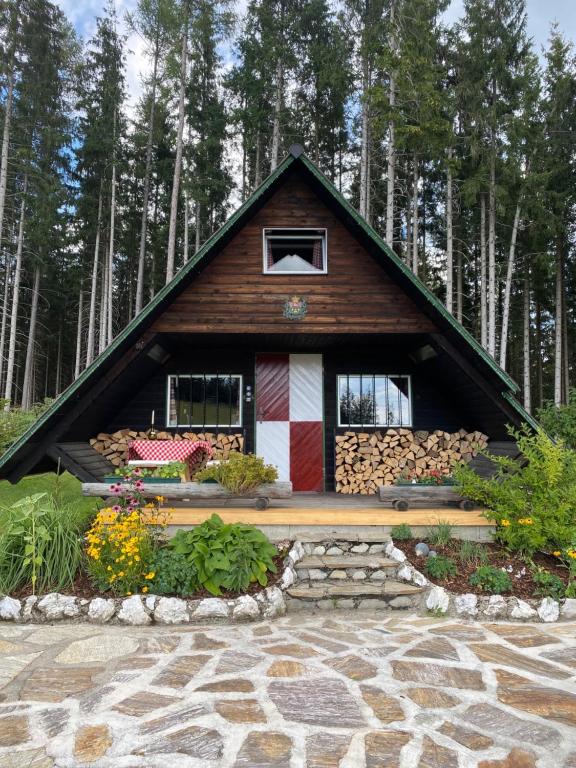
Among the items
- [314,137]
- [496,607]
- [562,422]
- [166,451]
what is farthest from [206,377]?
[314,137]

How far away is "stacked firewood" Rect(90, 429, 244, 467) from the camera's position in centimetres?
718

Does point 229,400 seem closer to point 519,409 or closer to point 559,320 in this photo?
point 519,409

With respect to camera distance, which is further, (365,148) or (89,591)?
(365,148)

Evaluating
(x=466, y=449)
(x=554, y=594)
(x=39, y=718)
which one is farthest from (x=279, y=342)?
(x=39, y=718)

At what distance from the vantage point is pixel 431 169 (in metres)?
17.3

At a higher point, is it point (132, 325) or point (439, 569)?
point (132, 325)

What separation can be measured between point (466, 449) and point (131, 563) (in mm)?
5484

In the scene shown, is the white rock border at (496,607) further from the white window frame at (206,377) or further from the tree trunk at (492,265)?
the tree trunk at (492,265)

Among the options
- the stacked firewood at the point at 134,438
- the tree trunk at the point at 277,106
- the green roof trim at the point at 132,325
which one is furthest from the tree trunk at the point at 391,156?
the stacked firewood at the point at 134,438

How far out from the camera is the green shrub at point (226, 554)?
4059 mm

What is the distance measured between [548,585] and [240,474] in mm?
3357

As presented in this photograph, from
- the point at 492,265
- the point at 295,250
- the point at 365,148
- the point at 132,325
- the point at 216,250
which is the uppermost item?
the point at 365,148

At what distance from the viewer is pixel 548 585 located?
4.20 meters

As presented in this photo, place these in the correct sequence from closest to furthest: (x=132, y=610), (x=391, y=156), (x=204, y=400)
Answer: (x=132, y=610) → (x=204, y=400) → (x=391, y=156)
